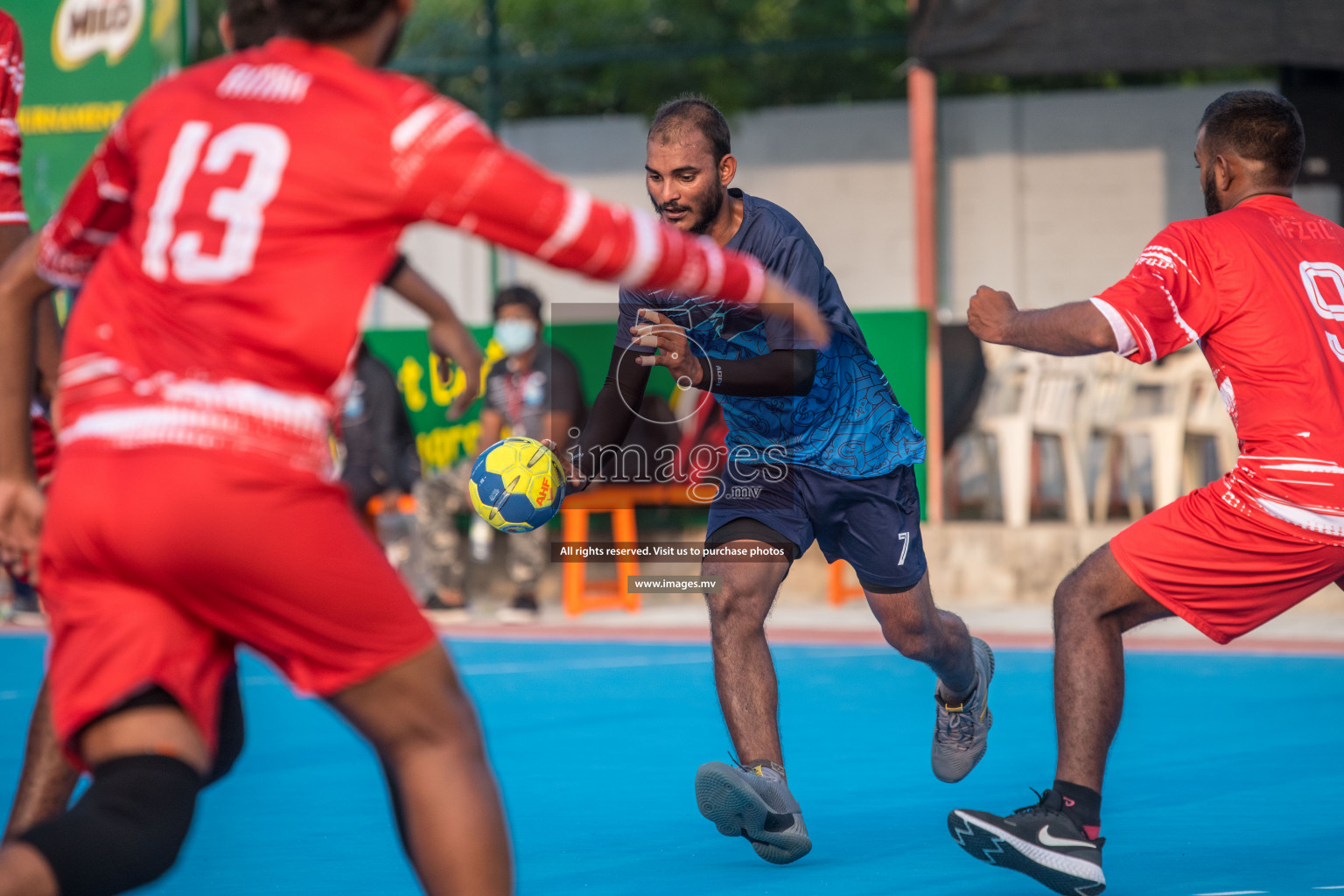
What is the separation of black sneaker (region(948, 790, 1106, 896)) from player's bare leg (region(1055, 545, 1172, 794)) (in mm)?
175

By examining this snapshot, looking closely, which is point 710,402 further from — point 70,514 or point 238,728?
point 70,514

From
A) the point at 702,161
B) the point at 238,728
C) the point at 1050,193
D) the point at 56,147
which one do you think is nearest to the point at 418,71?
the point at 56,147

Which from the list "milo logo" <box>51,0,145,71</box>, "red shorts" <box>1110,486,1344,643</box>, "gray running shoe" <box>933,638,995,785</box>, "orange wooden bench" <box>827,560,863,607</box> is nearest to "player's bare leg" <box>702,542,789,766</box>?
"gray running shoe" <box>933,638,995,785</box>

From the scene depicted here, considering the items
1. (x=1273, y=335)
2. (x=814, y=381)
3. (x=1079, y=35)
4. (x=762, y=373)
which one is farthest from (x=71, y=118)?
(x=1273, y=335)

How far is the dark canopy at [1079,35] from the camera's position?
468 inches

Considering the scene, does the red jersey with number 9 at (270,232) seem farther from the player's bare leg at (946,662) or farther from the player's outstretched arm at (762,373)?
the player's bare leg at (946,662)

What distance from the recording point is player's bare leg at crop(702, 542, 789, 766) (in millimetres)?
5180

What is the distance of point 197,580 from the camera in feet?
9.21

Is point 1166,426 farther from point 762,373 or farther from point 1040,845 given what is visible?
point 1040,845

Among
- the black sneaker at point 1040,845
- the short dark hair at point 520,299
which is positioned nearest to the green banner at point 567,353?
the short dark hair at point 520,299

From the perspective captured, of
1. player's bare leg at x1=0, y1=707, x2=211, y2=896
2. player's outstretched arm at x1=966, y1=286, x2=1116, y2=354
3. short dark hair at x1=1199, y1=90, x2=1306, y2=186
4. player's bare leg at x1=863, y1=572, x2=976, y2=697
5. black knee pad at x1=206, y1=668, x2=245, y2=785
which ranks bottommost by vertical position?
player's bare leg at x1=863, y1=572, x2=976, y2=697

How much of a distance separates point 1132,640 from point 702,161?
608 centimetres

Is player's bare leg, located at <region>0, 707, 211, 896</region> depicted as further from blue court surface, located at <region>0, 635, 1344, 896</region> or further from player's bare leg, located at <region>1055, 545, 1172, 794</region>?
player's bare leg, located at <region>1055, 545, 1172, 794</region>

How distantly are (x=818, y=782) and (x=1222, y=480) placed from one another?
2.27 meters
